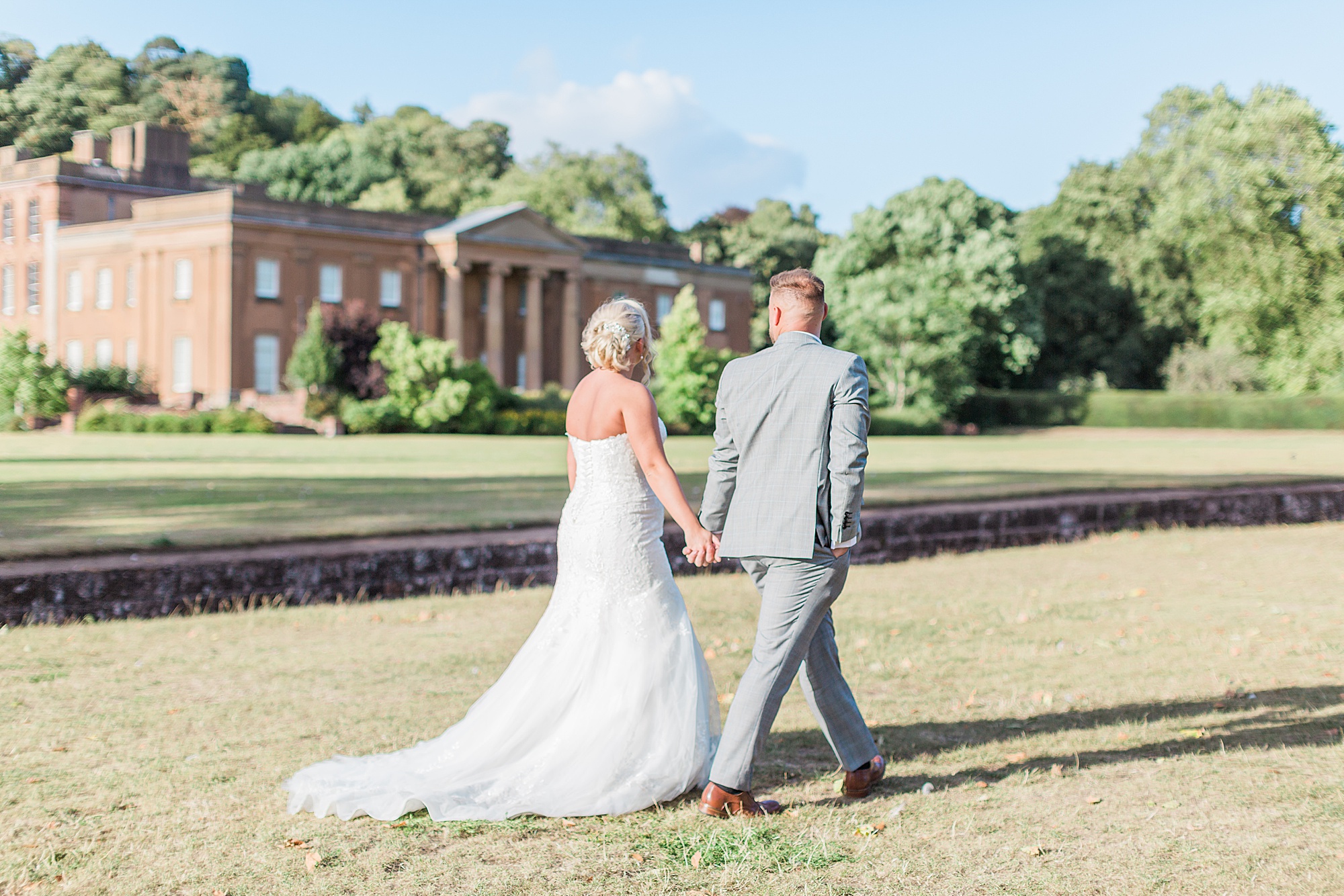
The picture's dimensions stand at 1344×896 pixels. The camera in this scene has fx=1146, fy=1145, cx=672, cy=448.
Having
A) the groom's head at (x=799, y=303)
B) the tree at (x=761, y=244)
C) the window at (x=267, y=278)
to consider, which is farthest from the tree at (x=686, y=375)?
the groom's head at (x=799, y=303)

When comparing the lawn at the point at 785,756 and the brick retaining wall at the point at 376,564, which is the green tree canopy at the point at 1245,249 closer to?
the brick retaining wall at the point at 376,564

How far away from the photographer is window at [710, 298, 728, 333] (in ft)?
217

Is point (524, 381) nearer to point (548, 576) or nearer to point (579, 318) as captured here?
point (579, 318)

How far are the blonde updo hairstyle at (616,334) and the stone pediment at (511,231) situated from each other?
166ft

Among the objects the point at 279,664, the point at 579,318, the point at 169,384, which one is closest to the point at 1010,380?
the point at 579,318

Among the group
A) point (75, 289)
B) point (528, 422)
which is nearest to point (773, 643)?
point (528, 422)

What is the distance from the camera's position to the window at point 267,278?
4928cm

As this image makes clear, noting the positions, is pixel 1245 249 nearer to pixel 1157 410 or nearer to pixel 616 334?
pixel 1157 410

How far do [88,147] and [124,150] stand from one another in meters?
16.7

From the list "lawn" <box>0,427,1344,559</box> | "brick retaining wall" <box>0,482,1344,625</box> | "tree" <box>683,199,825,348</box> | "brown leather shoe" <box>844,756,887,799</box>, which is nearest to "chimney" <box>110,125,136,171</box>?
"lawn" <box>0,427,1344,559</box>

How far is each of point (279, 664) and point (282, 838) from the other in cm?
338

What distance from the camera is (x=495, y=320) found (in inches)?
2219

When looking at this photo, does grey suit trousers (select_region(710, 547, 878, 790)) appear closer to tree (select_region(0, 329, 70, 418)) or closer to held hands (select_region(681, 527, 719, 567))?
held hands (select_region(681, 527, 719, 567))

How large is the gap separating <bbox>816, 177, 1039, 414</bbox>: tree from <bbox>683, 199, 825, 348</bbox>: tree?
11.5m
